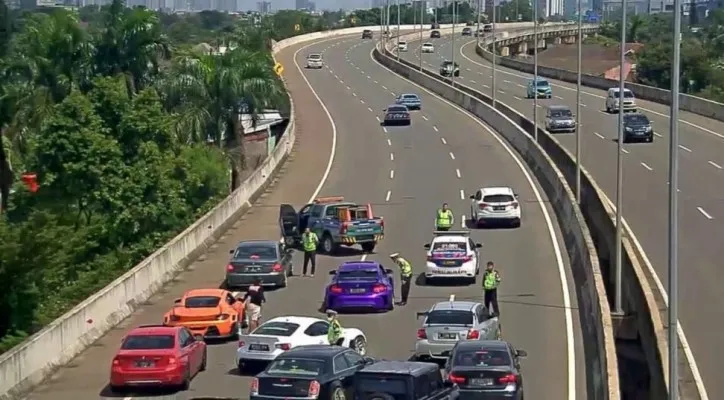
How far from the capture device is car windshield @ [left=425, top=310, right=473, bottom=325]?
27.4 metres

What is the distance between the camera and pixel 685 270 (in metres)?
37.7

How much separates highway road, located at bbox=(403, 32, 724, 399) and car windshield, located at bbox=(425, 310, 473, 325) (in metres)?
4.89

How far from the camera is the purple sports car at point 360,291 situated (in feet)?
108

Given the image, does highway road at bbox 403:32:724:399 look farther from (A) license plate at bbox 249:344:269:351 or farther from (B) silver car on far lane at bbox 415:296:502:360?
(A) license plate at bbox 249:344:269:351

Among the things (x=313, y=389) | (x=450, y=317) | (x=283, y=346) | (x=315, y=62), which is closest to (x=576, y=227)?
(x=450, y=317)

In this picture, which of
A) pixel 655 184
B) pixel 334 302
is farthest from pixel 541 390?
pixel 655 184

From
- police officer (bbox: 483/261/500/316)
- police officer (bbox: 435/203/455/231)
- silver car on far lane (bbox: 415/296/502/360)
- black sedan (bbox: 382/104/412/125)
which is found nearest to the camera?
silver car on far lane (bbox: 415/296/502/360)

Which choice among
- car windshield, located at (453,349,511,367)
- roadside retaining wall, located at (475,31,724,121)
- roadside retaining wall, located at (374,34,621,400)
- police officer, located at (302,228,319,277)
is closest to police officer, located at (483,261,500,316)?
roadside retaining wall, located at (374,34,621,400)

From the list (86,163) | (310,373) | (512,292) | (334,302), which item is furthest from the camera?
(86,163)

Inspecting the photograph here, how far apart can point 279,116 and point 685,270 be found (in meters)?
43.7

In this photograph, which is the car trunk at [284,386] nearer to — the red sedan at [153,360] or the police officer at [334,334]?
the red sedan at [153,360]

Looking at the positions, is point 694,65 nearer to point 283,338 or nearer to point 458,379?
point 283,338

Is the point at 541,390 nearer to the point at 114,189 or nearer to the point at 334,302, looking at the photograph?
the point at 334,302

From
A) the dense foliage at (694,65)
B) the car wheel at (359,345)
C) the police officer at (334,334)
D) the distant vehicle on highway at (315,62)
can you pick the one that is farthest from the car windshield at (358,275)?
the distant vehicle on highway at (315,62)
